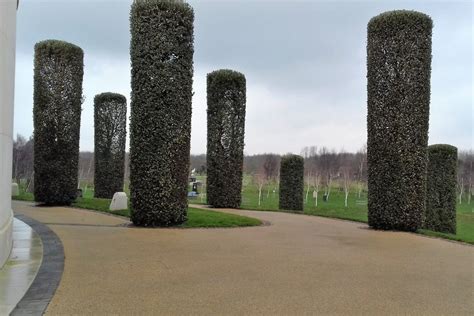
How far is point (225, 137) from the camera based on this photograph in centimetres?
1739

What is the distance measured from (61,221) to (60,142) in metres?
4.76

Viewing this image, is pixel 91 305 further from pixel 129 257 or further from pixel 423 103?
pixel 423 103

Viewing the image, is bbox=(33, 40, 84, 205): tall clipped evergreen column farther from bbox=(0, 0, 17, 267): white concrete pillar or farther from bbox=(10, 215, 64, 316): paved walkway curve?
bbox=(0, 0, 17, 267): white concrete pillar

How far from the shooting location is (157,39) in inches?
405

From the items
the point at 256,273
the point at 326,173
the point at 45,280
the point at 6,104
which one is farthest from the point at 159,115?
the point at 326,173

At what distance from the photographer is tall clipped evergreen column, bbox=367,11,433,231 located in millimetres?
10742

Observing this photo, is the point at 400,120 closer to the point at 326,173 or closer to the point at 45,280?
the point at 45,280

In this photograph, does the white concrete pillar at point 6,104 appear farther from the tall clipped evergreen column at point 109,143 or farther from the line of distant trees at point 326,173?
the line of distant trees at point 326,173

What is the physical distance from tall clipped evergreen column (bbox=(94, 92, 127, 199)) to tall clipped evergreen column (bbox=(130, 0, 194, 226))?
951 centimetres

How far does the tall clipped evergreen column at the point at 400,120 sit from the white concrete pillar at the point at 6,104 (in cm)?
830

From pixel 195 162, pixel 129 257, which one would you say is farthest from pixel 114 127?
pixel 195 162

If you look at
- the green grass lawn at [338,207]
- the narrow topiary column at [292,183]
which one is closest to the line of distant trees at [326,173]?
the green grass lawn at [338,207]

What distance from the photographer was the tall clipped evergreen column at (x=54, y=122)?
1459 cm

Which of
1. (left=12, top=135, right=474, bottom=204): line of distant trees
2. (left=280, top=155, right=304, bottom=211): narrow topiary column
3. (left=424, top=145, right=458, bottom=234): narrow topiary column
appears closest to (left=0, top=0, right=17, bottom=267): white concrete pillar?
(left=424, top=145, right=458, bottom=234): narrow topiary column
